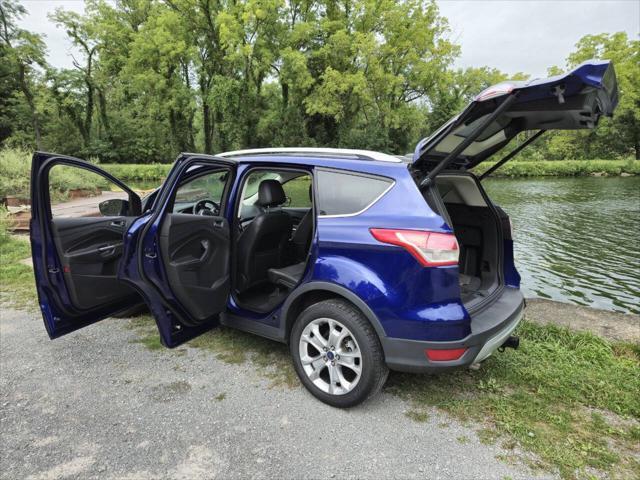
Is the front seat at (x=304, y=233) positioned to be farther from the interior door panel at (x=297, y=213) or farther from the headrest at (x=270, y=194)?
the interior door panel at (x=297, y=213)

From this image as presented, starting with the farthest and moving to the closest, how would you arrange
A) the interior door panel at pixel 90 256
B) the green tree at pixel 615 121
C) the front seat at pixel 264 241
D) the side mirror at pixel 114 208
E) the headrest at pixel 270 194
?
the green tree at pixel 615 121 < the headrest at pixel 270 194 < the side mirror at pixel 114 208 < the front seat at pixel 264 241 < the interior door panel at pixel 90 256

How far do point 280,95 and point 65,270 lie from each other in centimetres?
3691

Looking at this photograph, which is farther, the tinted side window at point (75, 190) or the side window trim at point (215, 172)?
the tinted side window at point (75, 190)

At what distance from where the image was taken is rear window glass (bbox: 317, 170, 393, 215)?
2.54m

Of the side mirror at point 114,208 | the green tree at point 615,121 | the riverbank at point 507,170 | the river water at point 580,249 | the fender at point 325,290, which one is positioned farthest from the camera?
the green tree at point 615,121

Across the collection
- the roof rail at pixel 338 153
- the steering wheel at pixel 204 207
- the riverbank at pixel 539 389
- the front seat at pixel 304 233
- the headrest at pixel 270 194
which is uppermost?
the roof rail at pixel 338 153

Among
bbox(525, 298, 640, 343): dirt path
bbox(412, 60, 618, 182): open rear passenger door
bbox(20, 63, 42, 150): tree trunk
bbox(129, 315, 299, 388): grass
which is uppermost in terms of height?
bbox(20, 63, 42, 150): tree trunk

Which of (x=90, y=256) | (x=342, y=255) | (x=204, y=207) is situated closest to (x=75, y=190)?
(x=204, y=207)

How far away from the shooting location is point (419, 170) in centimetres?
263

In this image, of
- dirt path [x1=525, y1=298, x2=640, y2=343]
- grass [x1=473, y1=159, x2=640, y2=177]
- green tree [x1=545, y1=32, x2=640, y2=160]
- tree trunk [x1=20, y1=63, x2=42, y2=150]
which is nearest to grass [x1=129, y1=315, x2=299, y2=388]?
dirt path [x1=525, y1=298, x2=640, y2=343]

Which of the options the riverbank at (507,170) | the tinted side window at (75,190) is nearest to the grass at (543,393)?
the tinted side window at (75,190)

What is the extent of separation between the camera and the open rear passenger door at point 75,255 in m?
2.71

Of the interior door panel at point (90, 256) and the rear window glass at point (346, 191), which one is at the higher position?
the rear window glass at point (346, 191)

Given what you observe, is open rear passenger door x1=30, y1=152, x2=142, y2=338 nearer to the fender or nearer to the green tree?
the fender
